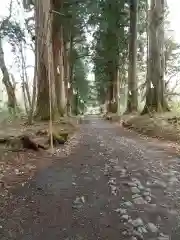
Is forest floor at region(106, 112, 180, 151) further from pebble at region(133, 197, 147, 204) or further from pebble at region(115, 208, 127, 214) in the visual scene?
pebble at region(115, 208, 127, 214)

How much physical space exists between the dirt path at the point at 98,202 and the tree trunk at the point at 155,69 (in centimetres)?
734

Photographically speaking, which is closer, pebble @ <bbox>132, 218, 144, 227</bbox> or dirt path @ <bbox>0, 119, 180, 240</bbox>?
dirt path @ <bbox>0, 119, 180, 240</bbox>

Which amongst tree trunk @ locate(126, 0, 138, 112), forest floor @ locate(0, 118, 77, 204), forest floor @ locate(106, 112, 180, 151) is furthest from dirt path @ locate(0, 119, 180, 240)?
tree trunk @ locate(126, 0, 138, 112)

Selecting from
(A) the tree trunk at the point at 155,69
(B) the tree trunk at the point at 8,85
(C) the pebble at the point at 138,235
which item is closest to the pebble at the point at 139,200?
(C) the pebble at the point at 138,235

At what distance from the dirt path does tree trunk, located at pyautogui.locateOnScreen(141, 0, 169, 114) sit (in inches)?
289

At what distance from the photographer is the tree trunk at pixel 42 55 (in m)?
11.6

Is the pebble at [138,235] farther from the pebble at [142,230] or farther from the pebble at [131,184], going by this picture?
the pebble at [131,184]

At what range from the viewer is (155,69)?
14.9 metres

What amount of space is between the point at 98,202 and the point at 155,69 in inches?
422

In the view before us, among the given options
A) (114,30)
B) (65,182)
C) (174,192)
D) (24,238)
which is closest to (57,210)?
(24,238)

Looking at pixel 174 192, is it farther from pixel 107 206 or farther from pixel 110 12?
pixel 110 12

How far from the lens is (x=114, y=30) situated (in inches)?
885

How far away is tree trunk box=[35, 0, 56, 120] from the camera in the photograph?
11.6 meters

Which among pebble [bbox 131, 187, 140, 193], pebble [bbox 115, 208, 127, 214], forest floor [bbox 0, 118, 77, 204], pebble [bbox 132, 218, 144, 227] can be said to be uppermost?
forest floor [bbox 0, 118, 77, 204]
